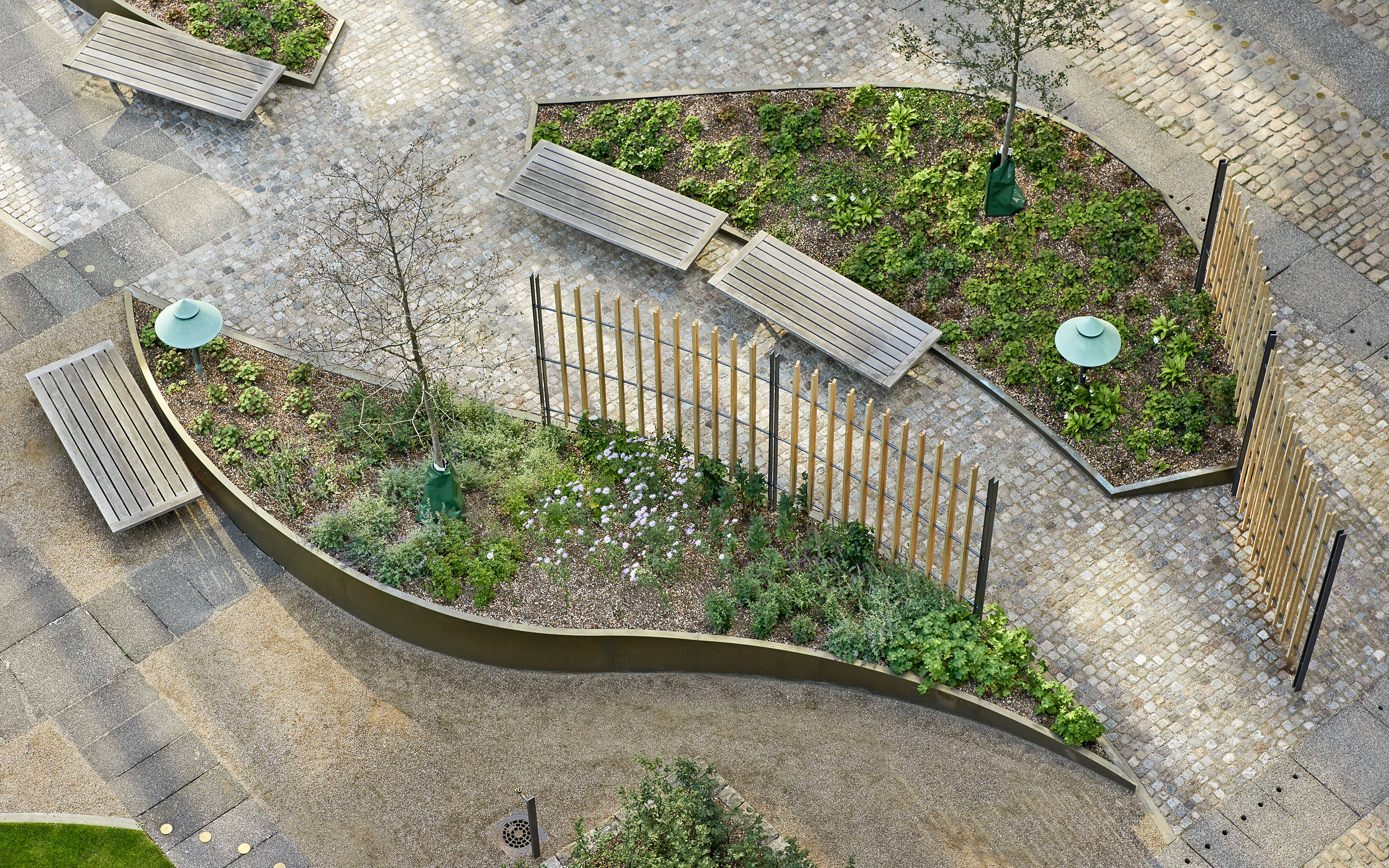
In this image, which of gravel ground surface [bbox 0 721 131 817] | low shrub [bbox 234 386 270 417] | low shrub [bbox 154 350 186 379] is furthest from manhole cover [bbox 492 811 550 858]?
low shrub [bbox 154 350 186 379]

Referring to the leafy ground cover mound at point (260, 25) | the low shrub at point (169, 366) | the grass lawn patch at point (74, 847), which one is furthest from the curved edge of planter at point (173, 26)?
the grass lawn patch at point (74, 847)

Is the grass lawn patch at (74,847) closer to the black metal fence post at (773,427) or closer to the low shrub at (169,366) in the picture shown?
the low shrub at (169,366)

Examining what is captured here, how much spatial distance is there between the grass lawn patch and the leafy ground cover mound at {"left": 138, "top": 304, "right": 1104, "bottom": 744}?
10.7 feet

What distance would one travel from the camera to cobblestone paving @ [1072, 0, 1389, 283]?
18500 millimetres

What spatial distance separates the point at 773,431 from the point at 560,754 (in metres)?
3.76

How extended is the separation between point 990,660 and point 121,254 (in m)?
11.4

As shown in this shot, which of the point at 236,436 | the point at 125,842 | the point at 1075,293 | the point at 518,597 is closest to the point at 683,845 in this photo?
the point at 518,597

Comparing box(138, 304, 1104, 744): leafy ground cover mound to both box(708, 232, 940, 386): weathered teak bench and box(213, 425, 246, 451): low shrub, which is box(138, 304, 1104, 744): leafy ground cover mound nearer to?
box(213, 425, 246, 451): low shrub

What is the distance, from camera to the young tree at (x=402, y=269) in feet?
56.3

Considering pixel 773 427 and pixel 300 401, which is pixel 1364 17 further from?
pixel 300 401

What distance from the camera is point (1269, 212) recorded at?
18.5 meters

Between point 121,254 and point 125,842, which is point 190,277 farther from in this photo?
point 125,842

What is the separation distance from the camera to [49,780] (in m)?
14.7

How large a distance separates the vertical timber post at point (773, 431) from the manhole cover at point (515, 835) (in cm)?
408
